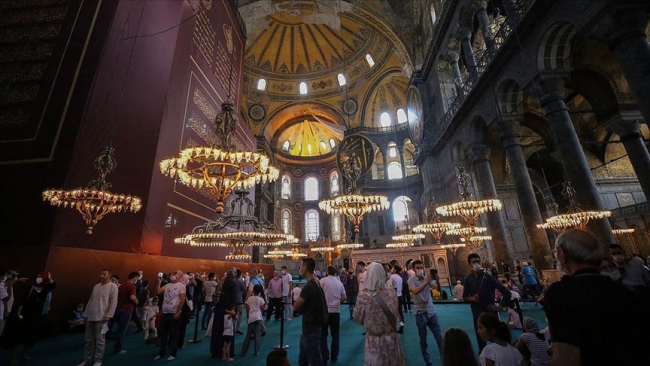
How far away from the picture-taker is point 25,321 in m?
4.24

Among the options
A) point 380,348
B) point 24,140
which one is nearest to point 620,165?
point 380,348

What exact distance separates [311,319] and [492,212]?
30.2 feet

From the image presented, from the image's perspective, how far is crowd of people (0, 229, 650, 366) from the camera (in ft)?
3.48

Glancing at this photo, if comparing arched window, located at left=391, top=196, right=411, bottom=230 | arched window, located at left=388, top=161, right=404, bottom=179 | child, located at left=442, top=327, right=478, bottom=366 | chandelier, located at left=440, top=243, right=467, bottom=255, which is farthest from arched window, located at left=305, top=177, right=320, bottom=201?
child, located at left=442, top=327, right=478, bottom=366

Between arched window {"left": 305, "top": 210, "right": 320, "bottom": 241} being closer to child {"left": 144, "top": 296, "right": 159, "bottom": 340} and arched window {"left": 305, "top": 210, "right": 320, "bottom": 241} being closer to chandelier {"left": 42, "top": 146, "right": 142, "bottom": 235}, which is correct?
child {"left": 144, "top": 296, "right": 159, "bottom": 340}

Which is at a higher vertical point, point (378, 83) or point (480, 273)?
point (378, 83)

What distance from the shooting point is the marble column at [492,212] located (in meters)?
9.34

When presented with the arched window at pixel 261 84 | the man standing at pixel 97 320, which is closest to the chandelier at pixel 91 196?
the man standing at pixel 97 320

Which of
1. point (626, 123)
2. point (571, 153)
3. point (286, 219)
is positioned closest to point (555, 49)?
point (571, 153)

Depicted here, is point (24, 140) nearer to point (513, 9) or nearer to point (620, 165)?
point (513, 9)

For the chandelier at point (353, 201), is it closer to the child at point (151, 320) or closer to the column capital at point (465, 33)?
the child at point (151, 320)

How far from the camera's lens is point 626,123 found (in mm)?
8438

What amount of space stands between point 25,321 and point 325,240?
2310 cm

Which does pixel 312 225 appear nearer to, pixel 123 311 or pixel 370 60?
pixel 370 60
